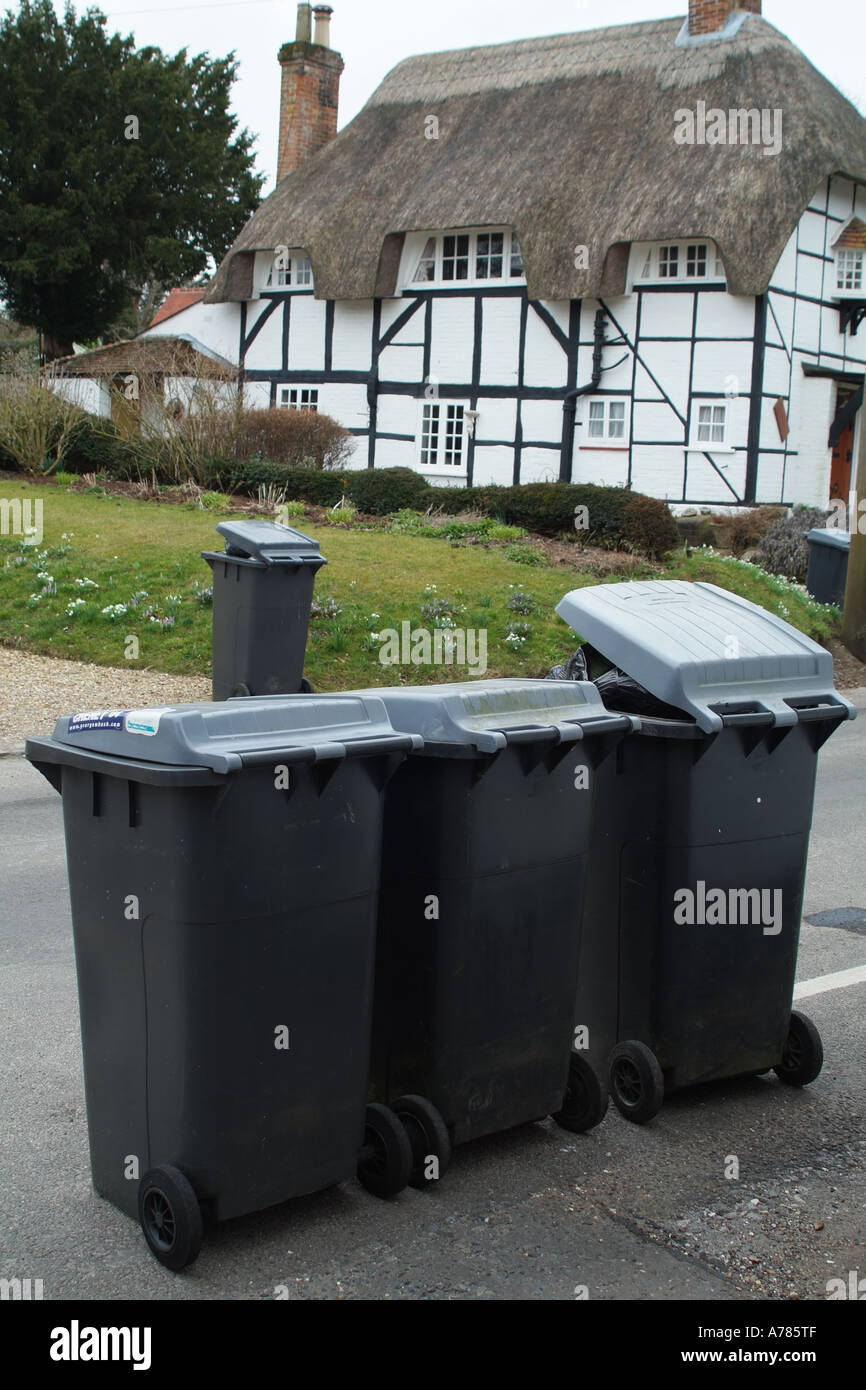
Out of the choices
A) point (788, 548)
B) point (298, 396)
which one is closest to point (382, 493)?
point (788, 548)

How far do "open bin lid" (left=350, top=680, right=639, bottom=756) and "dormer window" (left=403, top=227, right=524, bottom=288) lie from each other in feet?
80.8

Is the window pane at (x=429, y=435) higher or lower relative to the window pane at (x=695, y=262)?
lower

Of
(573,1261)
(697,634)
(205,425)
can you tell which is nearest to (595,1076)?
(573,1261)

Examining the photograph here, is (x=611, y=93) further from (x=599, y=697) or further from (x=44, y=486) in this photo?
(x=599, y=697)

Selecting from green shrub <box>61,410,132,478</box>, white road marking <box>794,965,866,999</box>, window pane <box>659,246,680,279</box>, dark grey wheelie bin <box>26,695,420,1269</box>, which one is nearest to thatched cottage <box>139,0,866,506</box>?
window pane <box>659,246,680,279</box>

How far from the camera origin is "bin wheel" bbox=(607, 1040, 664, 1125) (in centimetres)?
409

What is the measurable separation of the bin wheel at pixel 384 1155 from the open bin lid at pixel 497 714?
1.02 m

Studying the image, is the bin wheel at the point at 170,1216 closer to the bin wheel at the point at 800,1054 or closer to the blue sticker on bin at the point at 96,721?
the blue sticker on bin at the point at 96,721

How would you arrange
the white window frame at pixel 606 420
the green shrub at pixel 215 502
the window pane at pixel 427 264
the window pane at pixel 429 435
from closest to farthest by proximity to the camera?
1. the green shrub at pixel 215 502
2. the white window frame at pixel 606 420
3. the window pane at pixel 427 264
4. the window pane at pixel 429 435

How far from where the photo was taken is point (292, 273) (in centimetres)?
3098

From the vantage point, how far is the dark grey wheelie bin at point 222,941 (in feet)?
10.5

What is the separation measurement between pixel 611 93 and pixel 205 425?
41.6ft
